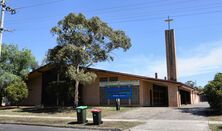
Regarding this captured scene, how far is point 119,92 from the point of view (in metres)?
35.3

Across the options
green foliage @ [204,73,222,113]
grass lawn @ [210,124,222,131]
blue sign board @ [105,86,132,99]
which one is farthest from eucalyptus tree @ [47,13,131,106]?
grass lawn @ [210,124,222,131]

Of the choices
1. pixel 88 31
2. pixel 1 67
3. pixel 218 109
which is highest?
pixel 88 31

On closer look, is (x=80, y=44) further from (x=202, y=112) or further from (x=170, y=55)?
(x=170, y=55)

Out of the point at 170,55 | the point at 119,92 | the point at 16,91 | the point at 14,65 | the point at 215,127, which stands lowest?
the point at 215,127

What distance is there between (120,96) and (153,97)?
4061 millimetres

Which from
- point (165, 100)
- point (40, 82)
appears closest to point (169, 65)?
point (165, 100)

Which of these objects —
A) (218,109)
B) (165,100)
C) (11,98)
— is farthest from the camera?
(165,100)

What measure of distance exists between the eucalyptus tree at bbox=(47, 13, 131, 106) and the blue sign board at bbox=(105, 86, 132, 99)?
4.75m

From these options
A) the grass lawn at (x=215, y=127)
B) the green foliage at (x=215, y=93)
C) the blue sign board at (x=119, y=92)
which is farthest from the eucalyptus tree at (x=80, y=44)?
the grass lawn at (x=215, y=127)

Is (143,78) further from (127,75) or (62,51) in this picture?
(62,51)

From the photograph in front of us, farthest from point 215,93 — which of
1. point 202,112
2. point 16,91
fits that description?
point 16,91

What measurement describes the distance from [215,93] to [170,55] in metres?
27.0

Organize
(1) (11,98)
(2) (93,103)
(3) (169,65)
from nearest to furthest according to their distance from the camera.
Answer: (1) (11,98)
(2) (93,103)
(3) (169,65)

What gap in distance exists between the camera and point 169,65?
5034 centimetres
